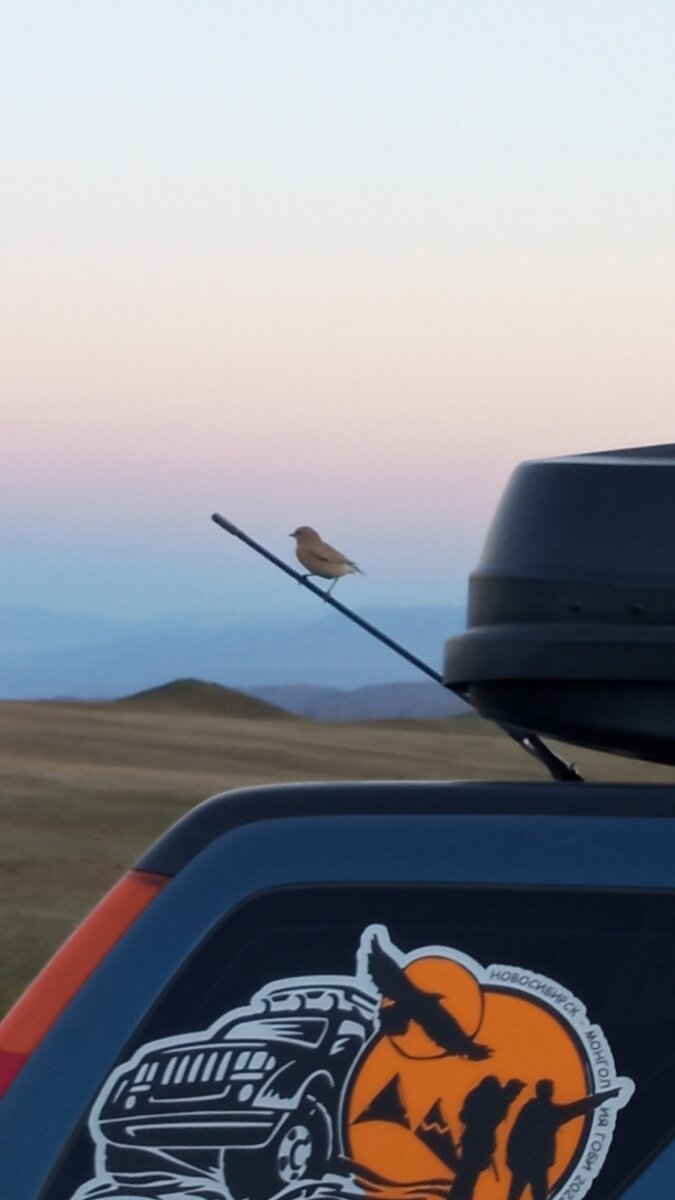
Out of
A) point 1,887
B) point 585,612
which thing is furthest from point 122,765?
point 585,612

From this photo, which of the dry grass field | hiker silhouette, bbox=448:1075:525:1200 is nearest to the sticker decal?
hiker silhouette, bbox=448:1075:525:1200

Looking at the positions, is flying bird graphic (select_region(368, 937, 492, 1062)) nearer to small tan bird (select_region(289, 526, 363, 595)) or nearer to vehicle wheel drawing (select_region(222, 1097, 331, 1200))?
vehicle wheel drawing (select_region(222, 1097, 331, 1200))

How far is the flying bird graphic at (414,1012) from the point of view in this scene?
6.61 feet

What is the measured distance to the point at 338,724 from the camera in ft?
106

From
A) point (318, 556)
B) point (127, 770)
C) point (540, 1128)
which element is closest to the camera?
point (540, 1128)

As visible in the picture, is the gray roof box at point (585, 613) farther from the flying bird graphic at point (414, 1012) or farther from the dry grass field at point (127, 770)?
the dry grass field at point (127, 770)

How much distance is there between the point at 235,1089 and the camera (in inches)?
80.5

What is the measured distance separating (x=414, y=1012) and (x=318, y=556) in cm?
129

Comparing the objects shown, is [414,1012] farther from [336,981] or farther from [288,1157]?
[288,1157]

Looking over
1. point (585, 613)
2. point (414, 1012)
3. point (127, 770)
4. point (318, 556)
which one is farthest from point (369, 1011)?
point (127, 770)

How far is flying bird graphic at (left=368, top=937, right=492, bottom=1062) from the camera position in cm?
202

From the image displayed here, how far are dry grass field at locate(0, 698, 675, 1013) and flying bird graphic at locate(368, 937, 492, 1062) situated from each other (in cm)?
442

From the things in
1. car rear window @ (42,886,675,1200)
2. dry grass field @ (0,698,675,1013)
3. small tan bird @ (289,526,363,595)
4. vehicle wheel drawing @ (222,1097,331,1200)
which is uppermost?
small tan bird @ (289,526,363,595)

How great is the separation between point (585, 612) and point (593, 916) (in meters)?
0.45
